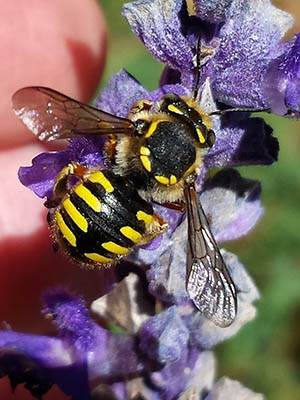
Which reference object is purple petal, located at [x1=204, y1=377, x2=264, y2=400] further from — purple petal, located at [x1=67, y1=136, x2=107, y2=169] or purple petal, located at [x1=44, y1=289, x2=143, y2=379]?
purple petal, located at [x1=67, y1=136, x2=107, y2=169]

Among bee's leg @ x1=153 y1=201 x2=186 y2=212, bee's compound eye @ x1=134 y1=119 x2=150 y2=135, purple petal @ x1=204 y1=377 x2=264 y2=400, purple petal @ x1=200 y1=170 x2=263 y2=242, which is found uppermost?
bee's compound eye @ x1=134 y1=119 x2=150 y2=135

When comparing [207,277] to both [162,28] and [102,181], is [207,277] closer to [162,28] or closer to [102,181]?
[102,181]

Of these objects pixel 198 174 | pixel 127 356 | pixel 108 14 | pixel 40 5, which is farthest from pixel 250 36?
pixel 108 14

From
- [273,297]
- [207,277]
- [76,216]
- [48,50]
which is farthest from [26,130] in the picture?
[207,277]

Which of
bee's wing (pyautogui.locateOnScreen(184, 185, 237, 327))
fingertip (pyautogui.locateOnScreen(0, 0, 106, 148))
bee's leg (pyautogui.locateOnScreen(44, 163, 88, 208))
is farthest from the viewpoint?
fingertip (pyautogui.locateOnScreen(0, 0, 106, 148))

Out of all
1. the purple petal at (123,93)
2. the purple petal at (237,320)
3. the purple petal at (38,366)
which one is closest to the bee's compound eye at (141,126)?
the purple petal at (123,93)

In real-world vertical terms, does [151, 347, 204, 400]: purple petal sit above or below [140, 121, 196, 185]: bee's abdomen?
below

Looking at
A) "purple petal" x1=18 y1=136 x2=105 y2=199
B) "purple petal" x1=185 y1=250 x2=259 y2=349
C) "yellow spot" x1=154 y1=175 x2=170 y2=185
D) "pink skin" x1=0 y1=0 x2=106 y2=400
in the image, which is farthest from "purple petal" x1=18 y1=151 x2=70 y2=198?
"pink skin" x1=0 y1=0 x2=106 y2=400
